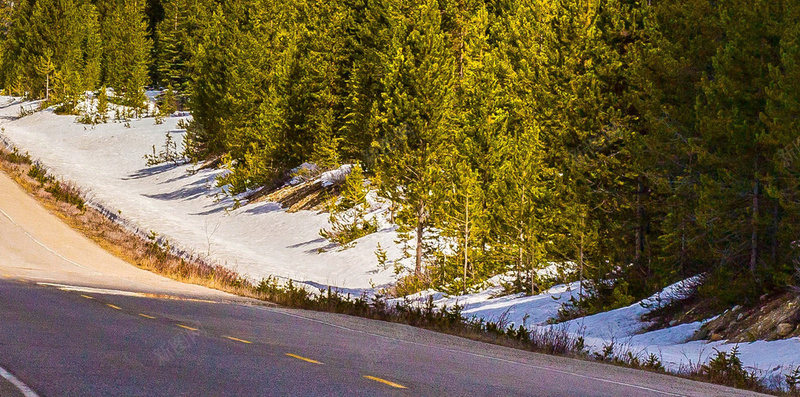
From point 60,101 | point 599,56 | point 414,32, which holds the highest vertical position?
point 60,101

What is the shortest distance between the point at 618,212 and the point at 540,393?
17124 mm

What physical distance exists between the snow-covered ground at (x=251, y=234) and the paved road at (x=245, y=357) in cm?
398

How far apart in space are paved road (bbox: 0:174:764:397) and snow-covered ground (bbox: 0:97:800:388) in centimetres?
398

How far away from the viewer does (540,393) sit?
7902 mm

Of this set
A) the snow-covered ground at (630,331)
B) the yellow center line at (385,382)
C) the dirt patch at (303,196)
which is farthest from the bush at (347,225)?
the yellow center line at (385,382)

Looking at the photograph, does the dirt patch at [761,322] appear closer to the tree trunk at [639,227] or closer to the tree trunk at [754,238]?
the tree trunk at [754,238]

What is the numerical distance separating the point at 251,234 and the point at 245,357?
110 ft

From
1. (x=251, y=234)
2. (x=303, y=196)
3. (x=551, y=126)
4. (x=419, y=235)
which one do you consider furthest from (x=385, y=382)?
(x=303, y=196)

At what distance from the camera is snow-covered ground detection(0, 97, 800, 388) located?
18250mm

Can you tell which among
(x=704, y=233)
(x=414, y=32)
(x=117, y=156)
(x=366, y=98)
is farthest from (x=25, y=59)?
(x=704, y=233)

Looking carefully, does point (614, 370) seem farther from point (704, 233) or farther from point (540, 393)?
point (704, 233)

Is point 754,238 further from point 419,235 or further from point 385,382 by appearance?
point 419,235

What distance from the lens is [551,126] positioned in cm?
2686

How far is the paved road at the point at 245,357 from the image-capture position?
289 inches
